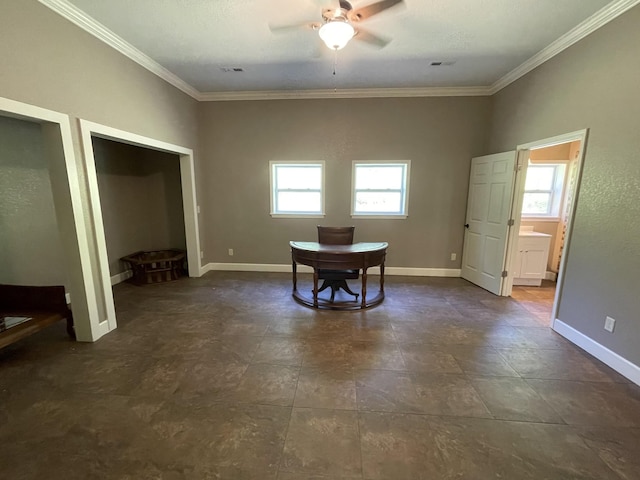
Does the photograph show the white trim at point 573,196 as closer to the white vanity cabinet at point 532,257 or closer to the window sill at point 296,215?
the white vanity cabinet at point 532,257

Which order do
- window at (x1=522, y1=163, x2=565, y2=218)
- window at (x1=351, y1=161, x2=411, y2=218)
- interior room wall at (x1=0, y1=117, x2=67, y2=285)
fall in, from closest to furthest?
1. interior room wall at (x1=0, y1=117, x2=67, y2=285)
2. window at (x1=522, y1=163, x2=565, y2=218)
3. window at (x1=351, y1=161, x2=411, y2=218)

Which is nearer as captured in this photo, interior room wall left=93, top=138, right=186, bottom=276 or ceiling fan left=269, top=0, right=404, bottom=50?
ceiling fan left=269, top=0, right=404, bottom=50

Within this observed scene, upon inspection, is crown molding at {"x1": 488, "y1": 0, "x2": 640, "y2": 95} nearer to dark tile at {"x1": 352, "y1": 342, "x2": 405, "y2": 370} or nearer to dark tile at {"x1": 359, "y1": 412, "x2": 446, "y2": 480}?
dark tile at {"x1": 352, "y1": 342, "x2": 405, "y2": 370}

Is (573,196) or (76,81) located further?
(573,196)

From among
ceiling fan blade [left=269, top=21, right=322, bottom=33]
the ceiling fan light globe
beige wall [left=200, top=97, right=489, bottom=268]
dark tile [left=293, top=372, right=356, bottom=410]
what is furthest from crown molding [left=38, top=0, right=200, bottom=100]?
dark tile [left=293, top=372, right=356, bottom=410]

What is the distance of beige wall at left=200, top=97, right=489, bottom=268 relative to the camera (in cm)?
446

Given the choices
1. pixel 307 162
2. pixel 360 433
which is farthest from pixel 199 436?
pixel 307 162

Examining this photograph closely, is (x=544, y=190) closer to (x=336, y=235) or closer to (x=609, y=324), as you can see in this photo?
(x=609, y=324)

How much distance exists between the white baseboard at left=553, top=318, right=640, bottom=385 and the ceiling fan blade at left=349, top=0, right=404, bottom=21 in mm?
3339

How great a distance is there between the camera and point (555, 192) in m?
4.58

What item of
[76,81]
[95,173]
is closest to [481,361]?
[95,173]

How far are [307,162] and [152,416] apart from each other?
12.9 ft

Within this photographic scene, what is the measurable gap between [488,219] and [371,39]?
296cm

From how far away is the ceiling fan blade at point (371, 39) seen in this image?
2.71 meters
